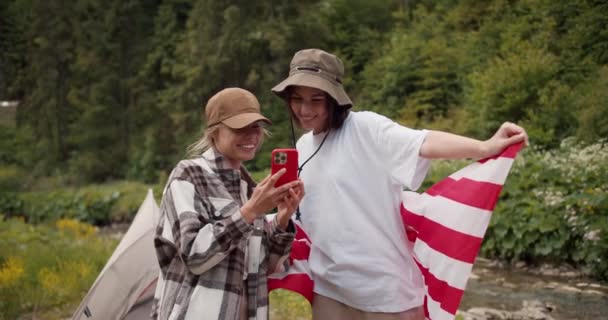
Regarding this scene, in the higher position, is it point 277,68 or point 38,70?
point 277,68

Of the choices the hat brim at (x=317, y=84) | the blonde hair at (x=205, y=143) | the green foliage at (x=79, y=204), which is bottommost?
the green foliage at (x=79, y=204)

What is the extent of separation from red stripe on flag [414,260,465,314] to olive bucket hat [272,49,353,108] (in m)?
0.76

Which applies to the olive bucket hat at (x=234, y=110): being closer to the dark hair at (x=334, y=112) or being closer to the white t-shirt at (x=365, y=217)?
the dark hair at (x=334, y=112)

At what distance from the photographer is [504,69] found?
41.7ft

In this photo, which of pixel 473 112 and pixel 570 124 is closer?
pixel 570 124

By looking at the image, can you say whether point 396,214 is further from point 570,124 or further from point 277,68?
point 277,68

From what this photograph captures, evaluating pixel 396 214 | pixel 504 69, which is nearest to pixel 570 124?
pixel 504 69

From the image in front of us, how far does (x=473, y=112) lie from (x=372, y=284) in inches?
479

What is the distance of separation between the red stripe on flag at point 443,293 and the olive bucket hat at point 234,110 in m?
0.90

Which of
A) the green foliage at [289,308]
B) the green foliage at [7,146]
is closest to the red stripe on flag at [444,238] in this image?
the green foliage at [289,308]

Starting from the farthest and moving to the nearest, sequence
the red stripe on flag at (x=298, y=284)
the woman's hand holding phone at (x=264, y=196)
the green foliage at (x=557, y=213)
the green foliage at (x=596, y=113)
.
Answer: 1. the green foliage at (x=596, y=113)
2. the green foliage at (x=557, y=213)
3. the red stripe on flag at (x=298, y=284)
4. the woman's hand holding phone at (x=264, y=196)

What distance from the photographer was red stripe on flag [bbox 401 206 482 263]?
2.23 m

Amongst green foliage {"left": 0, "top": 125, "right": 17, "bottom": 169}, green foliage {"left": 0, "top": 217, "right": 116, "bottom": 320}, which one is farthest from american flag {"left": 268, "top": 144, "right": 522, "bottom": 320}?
green foliage {"left": 0, "top": 125, "right": 17, "bottom": 169}

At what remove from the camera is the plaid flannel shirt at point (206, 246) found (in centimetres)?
198
